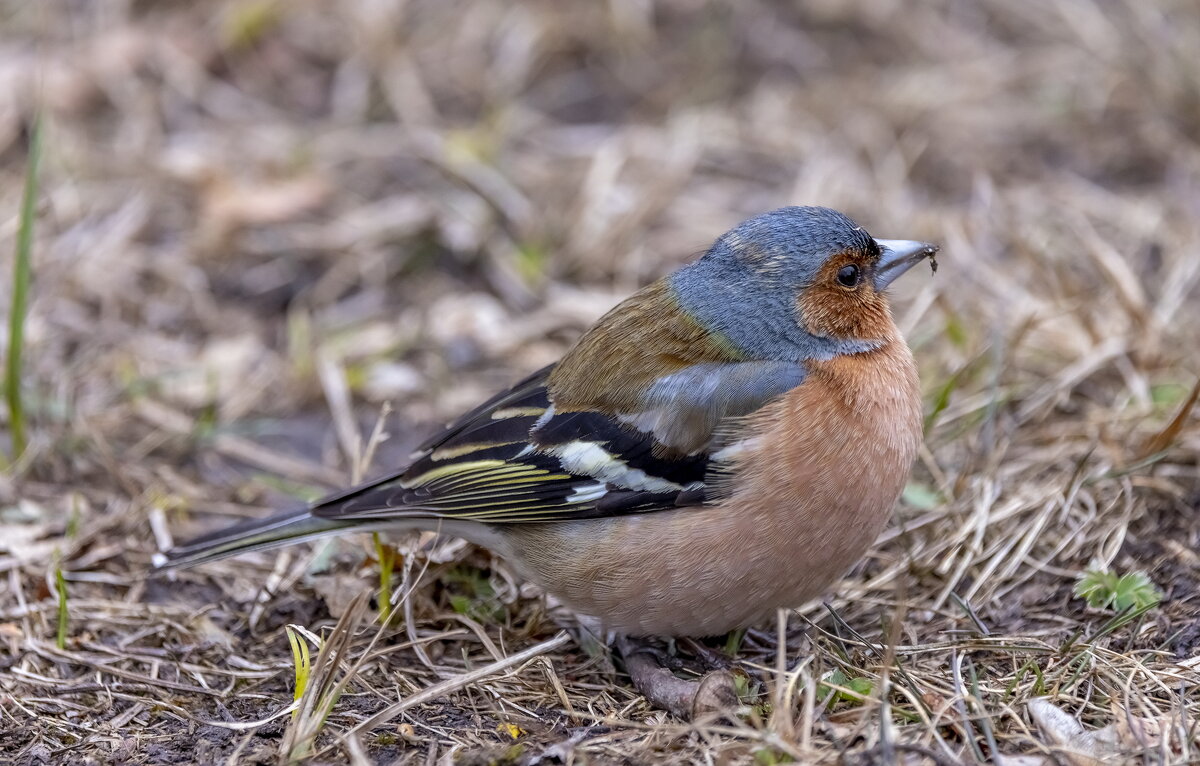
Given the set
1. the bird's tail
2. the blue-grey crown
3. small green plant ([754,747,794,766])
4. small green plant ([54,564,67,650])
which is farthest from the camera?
the bird's tail

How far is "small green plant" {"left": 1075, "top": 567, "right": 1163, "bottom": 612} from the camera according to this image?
3.61m

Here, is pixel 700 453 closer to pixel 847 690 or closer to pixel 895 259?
pixel 847 690

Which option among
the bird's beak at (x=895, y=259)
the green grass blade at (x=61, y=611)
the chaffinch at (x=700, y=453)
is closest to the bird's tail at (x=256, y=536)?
the chaffinch at (x=700, y=453)

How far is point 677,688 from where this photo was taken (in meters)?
3.50

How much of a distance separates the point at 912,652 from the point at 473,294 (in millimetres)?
3292

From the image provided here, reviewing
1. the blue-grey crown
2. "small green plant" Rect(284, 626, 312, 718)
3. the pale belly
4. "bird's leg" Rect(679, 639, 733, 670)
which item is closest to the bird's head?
the blue-grey crown

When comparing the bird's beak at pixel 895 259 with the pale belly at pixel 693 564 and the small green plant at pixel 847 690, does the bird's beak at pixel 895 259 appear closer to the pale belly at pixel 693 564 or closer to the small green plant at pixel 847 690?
the pale belly at pixel 693 564

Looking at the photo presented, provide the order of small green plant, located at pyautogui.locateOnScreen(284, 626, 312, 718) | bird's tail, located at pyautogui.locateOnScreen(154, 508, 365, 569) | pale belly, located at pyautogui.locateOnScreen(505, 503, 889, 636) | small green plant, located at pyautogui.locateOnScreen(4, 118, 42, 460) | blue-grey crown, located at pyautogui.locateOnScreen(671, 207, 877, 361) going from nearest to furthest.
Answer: small green plant, located at pyautogui.locateOnScreen(284, 626, 312, 718), pale belly, located at pyautogui.locateOnScreen(505, 503, 889, 636), blue-grey crown, located at pyautogui.locateOnScreen(671, 207, 877, 361), bird's tail, located at pyautogui.locateOnScreen(154, 508, 365, 569), small green plant, located at pyautogui.locateOnScreen(4, 118, 42, 460)

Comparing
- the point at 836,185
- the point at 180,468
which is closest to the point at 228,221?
the point at 180,468

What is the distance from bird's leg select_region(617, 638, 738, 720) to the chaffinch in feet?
0.31

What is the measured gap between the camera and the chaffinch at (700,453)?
11.6 ft

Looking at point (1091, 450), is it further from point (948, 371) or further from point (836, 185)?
point (836, 185)

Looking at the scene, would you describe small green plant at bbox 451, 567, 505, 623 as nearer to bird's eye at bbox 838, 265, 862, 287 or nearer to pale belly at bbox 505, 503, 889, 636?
pale belly at bbox 505, 503, 889, 636

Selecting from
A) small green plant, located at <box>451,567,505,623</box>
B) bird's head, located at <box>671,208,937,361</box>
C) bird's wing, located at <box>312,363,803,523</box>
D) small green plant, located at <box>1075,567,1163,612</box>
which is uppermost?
bird's head, located at <box>671,208,937,361</box>
